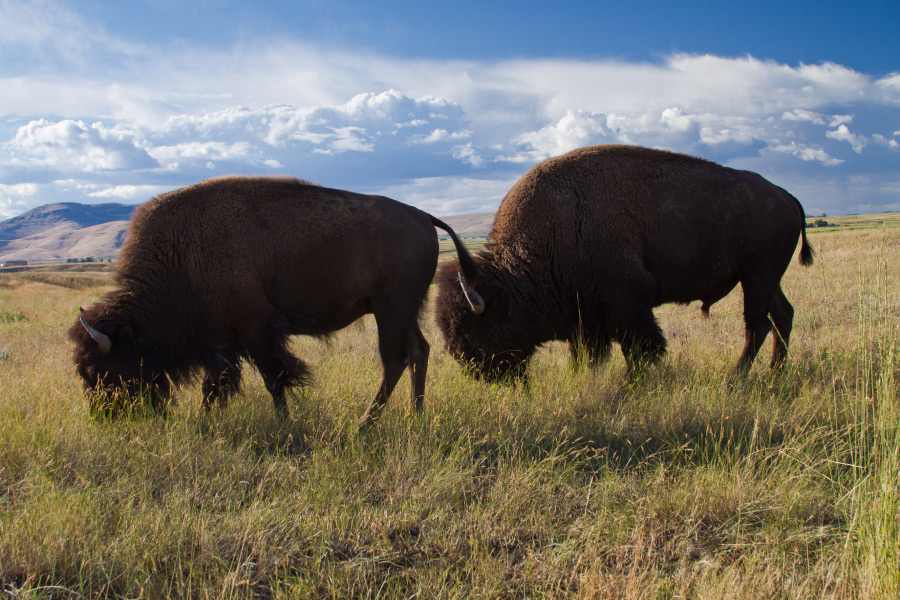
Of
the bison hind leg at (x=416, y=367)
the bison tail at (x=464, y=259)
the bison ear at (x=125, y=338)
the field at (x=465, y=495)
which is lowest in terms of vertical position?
the field at (x=465, y=495)

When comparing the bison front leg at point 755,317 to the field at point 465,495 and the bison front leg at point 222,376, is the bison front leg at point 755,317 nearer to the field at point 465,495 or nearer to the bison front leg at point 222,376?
the field at point 465,495

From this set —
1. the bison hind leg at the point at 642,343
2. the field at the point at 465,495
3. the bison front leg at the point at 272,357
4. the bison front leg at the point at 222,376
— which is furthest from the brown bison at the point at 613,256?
the bison front leg at the point at 222,376

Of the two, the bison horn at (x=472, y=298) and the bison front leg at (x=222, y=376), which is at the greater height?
the bison horn at (x=472, y=298)

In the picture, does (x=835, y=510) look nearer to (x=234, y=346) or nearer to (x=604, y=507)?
(x=604, y=507)

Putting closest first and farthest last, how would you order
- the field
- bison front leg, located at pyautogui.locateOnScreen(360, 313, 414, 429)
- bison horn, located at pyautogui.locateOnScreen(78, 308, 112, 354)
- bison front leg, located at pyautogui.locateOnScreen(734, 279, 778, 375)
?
the field
bison horn, located at pyautogui.locateOnScreen(78, 308, 112, 354)
bison front leg, located at pyautogui.locateOnScreen(360, 313, 414, 429)
bison front leg, located at pyautogui.locateOnScreen(734, 279, 778, 375)

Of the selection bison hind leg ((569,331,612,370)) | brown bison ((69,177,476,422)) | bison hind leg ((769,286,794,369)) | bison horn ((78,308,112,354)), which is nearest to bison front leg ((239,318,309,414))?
brown bison ((69,177,476,422))

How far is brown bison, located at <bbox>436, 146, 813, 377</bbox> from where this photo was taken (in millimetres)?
5801

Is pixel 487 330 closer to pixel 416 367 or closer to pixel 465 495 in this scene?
pixel 416 367

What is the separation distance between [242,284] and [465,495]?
2568 millimetres

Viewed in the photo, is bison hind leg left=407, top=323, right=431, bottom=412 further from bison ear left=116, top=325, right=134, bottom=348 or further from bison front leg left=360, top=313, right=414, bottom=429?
bison ear left=116, top=325, right=134, bottom=348

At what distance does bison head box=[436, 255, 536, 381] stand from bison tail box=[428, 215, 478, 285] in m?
0.21

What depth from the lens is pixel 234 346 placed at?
4.95 m

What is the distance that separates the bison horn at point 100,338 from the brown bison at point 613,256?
3037 mm

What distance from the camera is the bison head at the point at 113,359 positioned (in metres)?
4.45
